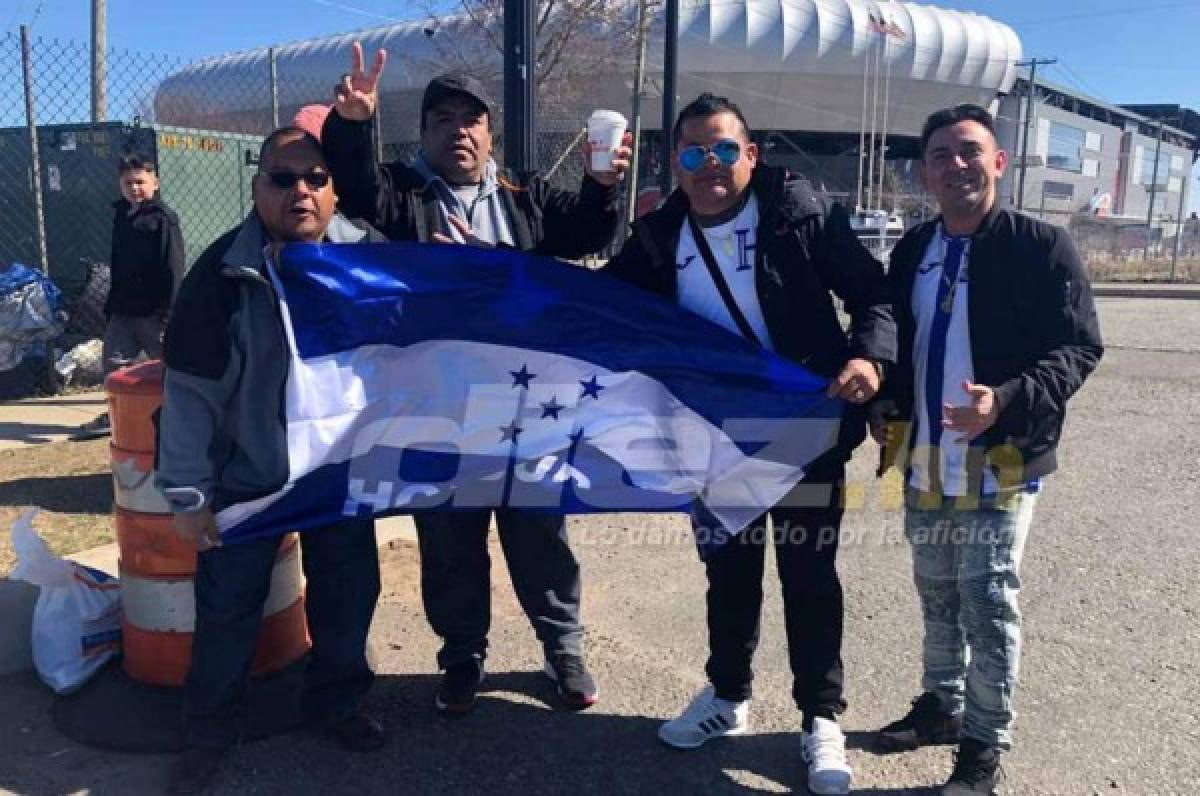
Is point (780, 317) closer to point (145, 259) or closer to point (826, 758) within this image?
point (826, 758)

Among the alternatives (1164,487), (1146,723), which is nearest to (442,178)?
(1146,723)

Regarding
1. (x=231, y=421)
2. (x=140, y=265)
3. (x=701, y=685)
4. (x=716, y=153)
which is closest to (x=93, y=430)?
(x=140, y=265)

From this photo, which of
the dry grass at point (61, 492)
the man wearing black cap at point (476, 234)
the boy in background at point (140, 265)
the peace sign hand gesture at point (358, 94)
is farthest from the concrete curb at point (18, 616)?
the boy in background at point (140, 265)

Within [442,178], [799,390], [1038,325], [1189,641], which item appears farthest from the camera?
[1189,641]

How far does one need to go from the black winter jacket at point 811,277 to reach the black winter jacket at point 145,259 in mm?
5088

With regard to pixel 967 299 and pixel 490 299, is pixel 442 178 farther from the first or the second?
pixel 967 299

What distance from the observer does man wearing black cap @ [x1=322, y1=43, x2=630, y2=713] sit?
3.29 meters

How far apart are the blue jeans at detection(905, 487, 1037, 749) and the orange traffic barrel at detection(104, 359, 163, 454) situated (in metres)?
2.66

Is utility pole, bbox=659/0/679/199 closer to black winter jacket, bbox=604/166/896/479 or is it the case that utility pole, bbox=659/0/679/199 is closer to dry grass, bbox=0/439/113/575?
black winter jacket, bbox=604/166/896/479

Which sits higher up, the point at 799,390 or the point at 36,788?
the point at 799,390

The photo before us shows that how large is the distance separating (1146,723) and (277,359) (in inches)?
130

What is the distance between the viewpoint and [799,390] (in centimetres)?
310

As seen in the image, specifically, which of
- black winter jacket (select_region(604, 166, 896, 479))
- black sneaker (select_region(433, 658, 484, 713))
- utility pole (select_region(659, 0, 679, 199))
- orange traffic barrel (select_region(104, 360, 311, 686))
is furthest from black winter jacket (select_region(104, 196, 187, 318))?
black winter jacket (select_region(604, 166, 896, 479))

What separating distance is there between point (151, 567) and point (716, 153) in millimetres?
2474
